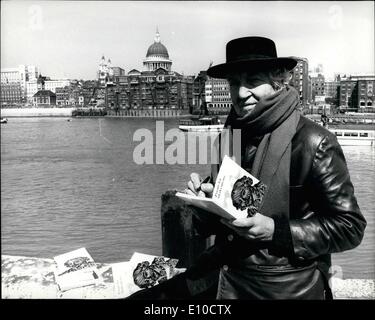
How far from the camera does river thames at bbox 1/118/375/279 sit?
299 inches

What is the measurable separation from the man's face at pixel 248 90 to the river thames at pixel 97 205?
2.81 metres

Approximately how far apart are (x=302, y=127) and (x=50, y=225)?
8.76 metres

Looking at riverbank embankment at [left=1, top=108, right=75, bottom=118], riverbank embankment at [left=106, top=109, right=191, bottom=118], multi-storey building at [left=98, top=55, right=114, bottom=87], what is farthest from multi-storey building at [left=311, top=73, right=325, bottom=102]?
multi-storey building at [left=98, top=55, right=114, bottom=87]

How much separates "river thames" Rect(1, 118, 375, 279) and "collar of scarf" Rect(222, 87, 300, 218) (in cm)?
275

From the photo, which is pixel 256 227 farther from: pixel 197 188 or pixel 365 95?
pixel 365 95

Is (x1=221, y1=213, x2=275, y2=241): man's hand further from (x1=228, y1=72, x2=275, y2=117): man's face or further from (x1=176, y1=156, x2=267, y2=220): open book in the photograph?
(x1=228, y1=72, x2=275, y2=117): man's face

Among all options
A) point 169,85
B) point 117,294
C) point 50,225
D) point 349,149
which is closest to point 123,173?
point 50,225

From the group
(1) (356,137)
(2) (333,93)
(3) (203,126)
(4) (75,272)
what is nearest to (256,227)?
(4) (75,272)

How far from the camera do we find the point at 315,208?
1.39 metres

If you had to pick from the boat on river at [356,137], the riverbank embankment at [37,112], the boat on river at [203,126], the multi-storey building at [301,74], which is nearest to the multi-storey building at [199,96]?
the boat on river at [203,126]

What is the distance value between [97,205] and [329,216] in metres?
10.7

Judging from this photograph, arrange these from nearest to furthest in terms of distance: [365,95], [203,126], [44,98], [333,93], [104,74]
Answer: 1. [365,95]
2. [203,126]
3. [333,93]
4. [44,98]
5. [104,74]

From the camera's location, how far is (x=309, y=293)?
1.43 m
